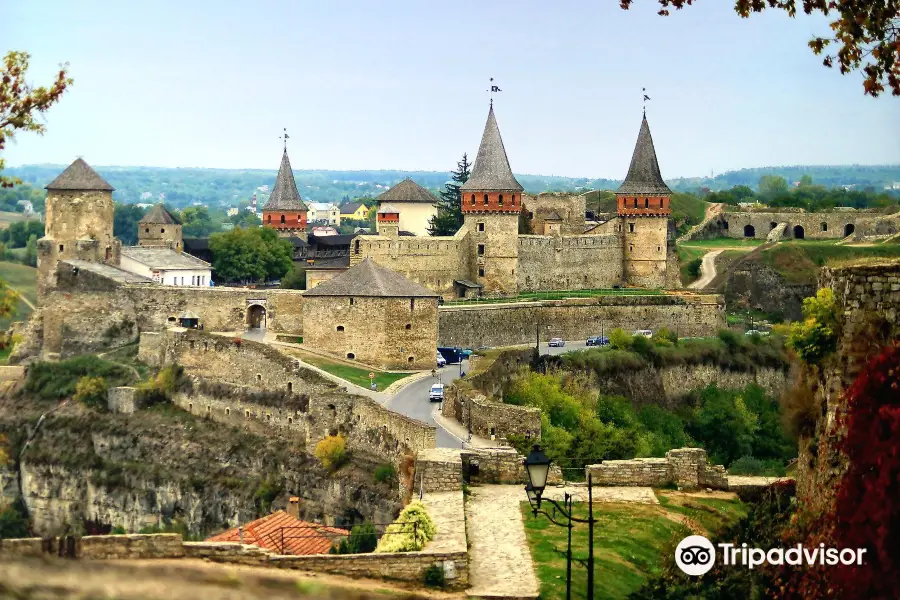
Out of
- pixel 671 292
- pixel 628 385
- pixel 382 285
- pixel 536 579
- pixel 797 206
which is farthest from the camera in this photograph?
pixel 797 206

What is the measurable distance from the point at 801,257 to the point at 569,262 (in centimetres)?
1084

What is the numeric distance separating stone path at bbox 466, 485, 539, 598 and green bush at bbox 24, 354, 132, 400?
30.6 metres

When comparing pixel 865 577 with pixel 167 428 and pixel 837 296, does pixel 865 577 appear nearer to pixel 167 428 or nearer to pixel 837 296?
pixel 837 296

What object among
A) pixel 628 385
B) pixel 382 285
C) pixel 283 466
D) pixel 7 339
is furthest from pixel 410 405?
pixel 7 339

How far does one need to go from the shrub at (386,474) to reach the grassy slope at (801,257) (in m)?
31.6

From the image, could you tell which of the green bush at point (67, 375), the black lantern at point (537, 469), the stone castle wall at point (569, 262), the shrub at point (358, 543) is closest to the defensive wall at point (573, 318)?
the stone castle wall at point (569, 262)

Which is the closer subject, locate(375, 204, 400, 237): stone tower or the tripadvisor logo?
the tripadvisor logo

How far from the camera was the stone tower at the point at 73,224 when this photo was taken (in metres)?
57.2

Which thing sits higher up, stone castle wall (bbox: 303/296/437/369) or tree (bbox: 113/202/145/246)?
stone castle wall (bbox: 303/296/437/369)

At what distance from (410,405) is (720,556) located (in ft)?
74.9

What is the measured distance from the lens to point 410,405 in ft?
131

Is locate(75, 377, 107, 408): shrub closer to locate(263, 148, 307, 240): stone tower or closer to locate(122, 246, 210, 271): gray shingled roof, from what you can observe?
locate(122, 246, 210, 271): gray shingled roof

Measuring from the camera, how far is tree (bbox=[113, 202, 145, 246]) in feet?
422

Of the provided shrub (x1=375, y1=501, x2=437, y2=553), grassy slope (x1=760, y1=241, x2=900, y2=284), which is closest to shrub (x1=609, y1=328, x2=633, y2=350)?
grassy slope (x1=760, y1=241, x2=900, y2=284)
